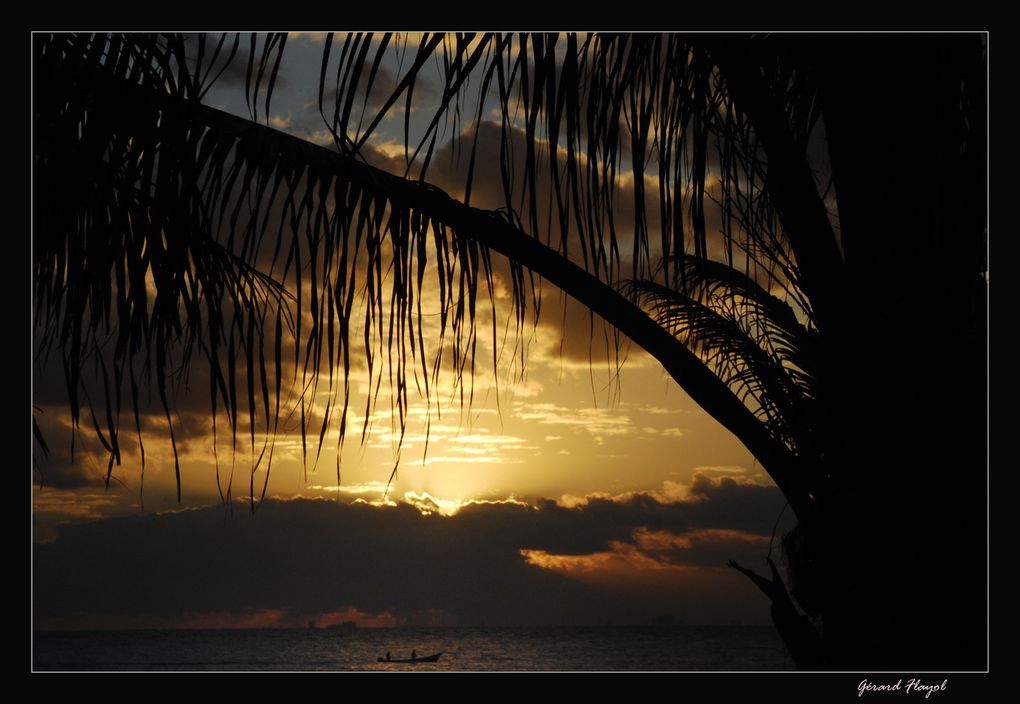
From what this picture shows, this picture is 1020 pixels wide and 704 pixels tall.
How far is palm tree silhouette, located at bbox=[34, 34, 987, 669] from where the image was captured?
1307 millimetres

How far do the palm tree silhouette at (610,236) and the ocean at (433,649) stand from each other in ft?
111

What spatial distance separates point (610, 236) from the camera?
1448 mm

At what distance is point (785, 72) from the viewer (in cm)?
173

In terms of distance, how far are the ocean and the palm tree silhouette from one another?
3381cm

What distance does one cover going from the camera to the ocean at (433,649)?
38125 millimetres

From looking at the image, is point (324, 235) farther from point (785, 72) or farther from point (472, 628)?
point (472, 628)

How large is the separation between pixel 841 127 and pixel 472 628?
59963mm

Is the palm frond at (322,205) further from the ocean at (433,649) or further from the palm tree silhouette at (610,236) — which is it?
the ocean at (433,649)
